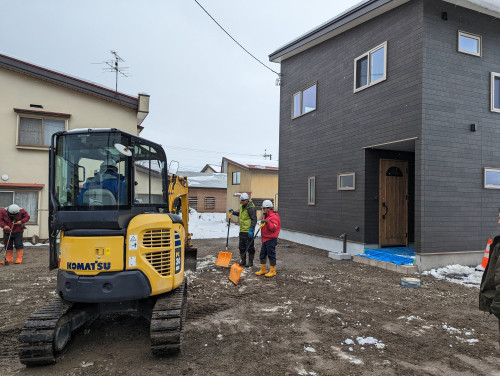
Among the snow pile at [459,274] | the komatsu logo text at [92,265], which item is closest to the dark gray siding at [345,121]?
the snow pile at [459,274]

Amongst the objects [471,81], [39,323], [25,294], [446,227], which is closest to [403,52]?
[471,81]

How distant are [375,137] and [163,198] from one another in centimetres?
700

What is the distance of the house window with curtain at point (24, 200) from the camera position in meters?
12.4

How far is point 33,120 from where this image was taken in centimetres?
1298

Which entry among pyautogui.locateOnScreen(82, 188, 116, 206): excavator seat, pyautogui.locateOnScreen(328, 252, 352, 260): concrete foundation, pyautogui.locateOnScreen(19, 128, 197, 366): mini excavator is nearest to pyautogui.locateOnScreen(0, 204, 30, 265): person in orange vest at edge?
pyautogui.locateOnScreen(19, 128, 197, 366): mini excavator

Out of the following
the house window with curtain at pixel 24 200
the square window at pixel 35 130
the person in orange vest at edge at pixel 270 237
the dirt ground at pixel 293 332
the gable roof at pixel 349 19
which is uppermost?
the gable roof at pixel 349 19

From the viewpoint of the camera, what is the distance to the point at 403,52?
895 centimetres

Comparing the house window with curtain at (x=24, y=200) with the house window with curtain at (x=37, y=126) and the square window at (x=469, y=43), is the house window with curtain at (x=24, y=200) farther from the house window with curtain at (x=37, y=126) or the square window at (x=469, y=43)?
the square window at (x=469, y=43)

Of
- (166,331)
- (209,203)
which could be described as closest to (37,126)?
(166,331)

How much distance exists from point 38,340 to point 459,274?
28.1ft

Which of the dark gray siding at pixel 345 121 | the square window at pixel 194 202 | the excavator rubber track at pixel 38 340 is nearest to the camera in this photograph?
the excavator rubber track at pixel 38 340

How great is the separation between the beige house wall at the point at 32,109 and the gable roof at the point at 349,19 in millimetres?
8523

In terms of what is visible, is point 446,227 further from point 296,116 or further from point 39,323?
point 39,323

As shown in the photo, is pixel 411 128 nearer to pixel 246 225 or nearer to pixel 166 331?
pixel 246 225
